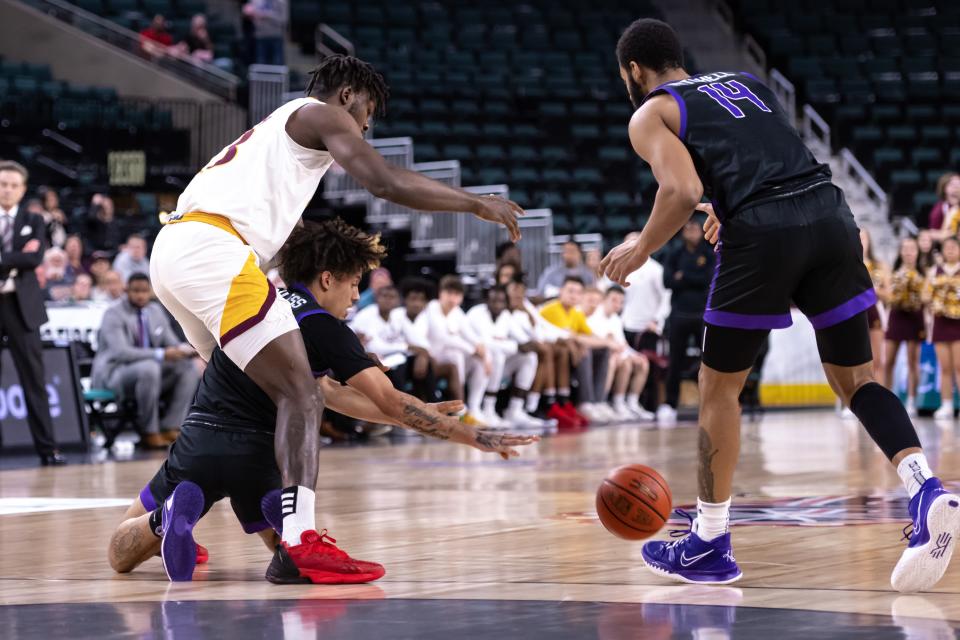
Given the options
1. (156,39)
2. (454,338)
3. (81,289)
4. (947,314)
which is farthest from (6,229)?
(156,39)

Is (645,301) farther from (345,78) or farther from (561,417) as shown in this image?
(345,78)

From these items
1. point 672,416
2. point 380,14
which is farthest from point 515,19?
point 672,416

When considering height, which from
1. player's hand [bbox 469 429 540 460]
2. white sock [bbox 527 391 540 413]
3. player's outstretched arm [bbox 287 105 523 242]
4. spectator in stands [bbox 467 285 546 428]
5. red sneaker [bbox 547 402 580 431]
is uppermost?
player's outstretched arm [bbox 287 105 523 242]

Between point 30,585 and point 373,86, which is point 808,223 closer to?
point 373,86

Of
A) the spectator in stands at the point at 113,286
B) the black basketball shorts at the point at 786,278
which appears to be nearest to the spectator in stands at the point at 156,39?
the spectator in stands at the point at 113,286

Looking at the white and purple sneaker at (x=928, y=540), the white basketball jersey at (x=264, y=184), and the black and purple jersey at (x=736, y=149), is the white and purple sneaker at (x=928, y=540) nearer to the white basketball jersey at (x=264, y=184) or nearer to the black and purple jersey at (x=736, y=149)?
the black and purple jersey at (x=736, y=149)

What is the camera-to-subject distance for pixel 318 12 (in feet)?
75.5

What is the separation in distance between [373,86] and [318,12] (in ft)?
62.7

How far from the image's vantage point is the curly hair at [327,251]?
4699 mm

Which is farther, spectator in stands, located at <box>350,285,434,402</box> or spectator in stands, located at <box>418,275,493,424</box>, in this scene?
spectator in stands, located at <box>418,275,493,424</box>

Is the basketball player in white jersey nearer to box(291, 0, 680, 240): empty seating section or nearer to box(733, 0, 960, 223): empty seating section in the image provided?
box(291, 0, 680, 240): empty seating section

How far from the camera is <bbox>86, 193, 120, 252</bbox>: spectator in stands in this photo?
14.8 metres

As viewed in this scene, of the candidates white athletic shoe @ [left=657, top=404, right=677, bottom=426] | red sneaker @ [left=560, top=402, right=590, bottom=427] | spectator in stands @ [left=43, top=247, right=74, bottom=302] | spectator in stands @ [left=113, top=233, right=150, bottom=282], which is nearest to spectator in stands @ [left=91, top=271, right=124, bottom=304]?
spectator in stands @ [left=113, top=233, right=150, bottom=282]

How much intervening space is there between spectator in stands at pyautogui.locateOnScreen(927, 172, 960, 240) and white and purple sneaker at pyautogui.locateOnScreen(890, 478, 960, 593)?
34.5 feet
